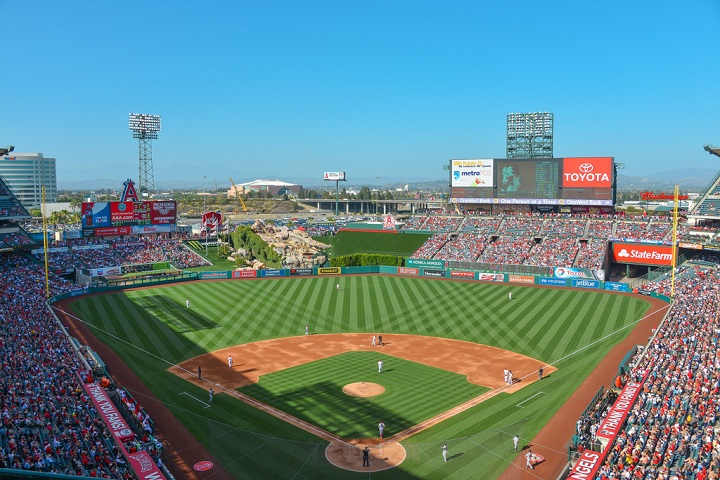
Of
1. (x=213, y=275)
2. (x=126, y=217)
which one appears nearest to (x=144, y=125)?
(x=126, y=217)

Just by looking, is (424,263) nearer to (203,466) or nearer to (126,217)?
(126,217)

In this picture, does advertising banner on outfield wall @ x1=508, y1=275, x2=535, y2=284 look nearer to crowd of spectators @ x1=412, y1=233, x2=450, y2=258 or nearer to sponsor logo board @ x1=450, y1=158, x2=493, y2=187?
crowd of spectators @ x1=412, y1=233, x2=450, y2=258

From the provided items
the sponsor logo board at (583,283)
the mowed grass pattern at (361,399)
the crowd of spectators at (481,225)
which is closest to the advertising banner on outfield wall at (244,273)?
the mowed grass pattern at (361,399)

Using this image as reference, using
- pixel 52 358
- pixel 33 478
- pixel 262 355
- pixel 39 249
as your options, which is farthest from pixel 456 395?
pixel 39 249

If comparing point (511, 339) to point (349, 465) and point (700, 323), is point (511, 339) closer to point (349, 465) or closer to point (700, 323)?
point (700, 323)

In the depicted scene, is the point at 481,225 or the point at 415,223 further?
the point at 415,223

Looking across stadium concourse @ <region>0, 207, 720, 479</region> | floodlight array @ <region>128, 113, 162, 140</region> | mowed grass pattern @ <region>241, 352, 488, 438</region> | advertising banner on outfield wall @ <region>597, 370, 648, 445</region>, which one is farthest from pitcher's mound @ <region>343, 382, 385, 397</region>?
floodlight array @ <region>128, 113, 162, 140</region>

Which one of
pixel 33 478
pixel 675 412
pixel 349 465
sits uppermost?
pixel 33 478
